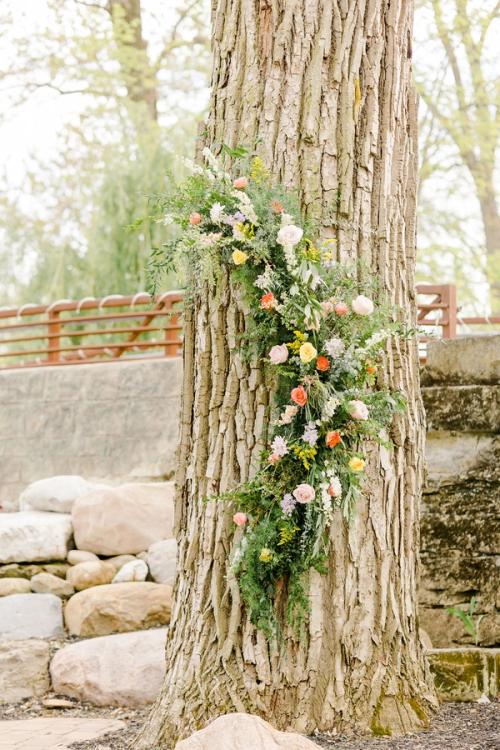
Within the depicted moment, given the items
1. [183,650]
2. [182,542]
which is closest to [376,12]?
[182,542]

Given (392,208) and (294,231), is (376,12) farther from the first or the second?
(294,231)

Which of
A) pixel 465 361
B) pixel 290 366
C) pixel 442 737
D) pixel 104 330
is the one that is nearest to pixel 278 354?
pixel 290 366

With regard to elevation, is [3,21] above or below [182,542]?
above

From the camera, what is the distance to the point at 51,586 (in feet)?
30.6

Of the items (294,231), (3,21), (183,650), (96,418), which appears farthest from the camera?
(3,21)

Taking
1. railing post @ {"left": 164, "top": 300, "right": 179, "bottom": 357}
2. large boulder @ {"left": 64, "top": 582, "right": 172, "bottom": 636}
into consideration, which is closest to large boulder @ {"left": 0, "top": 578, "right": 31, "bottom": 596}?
large boulder @ {"left": 64, "top": 582, "right": 172, "bottom": 636}

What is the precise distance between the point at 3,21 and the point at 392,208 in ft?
55.4

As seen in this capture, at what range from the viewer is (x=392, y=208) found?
5.24 meters

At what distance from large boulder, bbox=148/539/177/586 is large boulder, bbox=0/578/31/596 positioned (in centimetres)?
110

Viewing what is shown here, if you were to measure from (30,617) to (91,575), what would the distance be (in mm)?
627

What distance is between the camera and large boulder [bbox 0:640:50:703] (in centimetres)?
761

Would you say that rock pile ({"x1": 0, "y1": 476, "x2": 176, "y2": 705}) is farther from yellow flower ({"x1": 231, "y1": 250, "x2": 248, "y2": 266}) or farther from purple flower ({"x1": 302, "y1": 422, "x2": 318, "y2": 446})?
yellow flower ({"x1": 231, "y1": 250, "x2": 248, "y2": 266})

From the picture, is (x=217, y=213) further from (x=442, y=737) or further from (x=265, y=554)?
(x=442, y=737)

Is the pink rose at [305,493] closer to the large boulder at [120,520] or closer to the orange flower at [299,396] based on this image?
the orange flower at [299,396]
